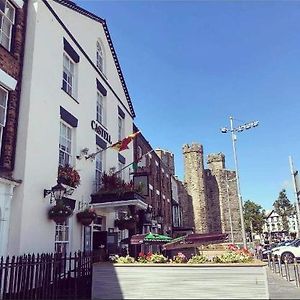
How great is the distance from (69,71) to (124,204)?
5.63 m

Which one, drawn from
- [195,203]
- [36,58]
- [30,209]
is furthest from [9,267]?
[195,203]

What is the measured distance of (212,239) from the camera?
9938mm

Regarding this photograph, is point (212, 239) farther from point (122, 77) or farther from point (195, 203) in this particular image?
point (195, 203)

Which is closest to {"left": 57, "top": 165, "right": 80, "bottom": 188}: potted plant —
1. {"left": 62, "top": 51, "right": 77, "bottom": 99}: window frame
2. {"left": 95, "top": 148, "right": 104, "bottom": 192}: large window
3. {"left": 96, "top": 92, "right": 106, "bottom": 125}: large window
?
{"left": 95, "top": 148, "right": 104, "bottom": 192}: large window

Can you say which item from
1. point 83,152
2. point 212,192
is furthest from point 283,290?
point 212,192

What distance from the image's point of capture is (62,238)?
11398 millimetres

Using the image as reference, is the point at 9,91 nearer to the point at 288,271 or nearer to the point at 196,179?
the point at 288,271

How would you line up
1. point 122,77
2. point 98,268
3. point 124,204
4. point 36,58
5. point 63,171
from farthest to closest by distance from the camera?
point 122,77 → point 124,204 → point 63,171 → point 36,58 → point 98,268

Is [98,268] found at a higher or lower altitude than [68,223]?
lower

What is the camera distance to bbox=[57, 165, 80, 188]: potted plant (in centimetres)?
1131

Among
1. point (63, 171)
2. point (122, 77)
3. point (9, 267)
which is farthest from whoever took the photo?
point (122, 77)

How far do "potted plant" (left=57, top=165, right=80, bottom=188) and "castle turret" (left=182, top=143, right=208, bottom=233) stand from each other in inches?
1166

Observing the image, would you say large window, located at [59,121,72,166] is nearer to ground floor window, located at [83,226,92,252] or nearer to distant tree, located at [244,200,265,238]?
ground floor window, located at [83,226,92,252]

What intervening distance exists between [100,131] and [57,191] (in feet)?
17.8
